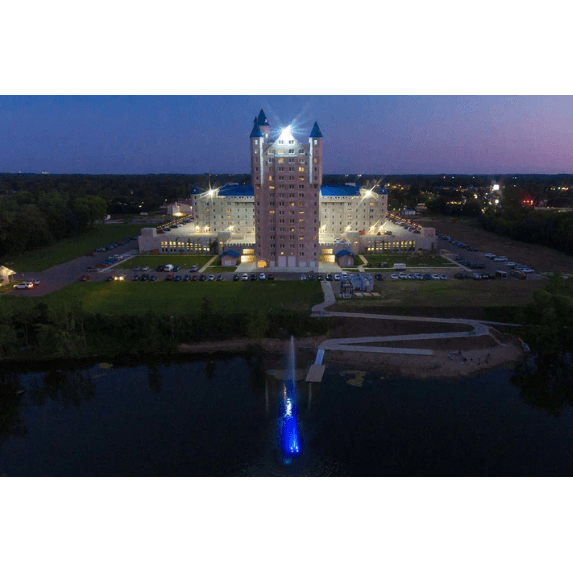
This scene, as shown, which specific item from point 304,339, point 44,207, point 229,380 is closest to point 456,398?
point 304,339

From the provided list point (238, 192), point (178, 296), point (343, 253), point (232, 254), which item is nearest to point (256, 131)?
point (232, 254)

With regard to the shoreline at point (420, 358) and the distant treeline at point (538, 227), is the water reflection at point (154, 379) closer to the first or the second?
the shoreline at point (420, 358)

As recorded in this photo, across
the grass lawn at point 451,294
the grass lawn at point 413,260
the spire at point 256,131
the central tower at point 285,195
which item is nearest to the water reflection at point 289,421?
the grass lawn at point 451,294

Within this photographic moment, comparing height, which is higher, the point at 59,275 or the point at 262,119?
the point at 262,119

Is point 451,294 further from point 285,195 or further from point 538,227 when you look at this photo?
point 538,227

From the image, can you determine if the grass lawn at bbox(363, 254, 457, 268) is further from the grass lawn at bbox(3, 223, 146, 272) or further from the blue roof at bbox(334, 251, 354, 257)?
the grass lawn at bbox(3, 223, 146, 272)

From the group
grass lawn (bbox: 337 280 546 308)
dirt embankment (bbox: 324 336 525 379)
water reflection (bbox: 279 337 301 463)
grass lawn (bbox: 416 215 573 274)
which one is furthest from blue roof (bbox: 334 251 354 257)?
water reflection (bbox: 279 337 301 463)
